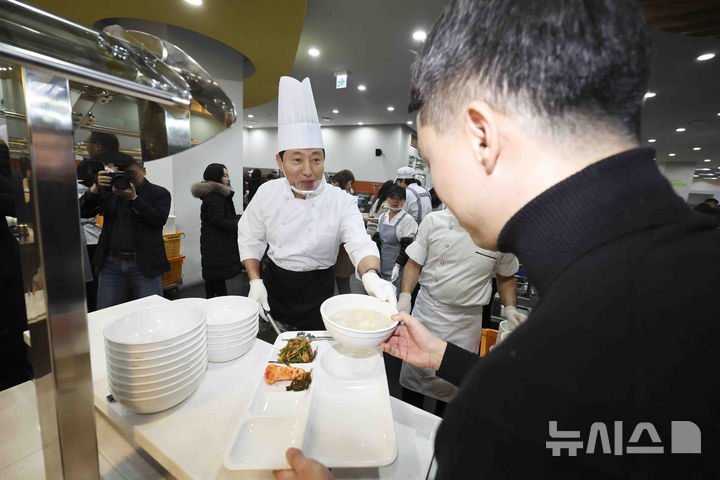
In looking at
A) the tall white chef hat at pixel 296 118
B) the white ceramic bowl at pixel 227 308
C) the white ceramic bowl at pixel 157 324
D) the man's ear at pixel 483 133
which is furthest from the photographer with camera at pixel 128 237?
the man's ear at pixel 483 133

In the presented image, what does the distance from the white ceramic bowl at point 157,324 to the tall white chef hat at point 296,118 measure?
128 cm

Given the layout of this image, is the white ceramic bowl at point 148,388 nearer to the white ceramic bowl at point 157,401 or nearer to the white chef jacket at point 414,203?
the white ceramic bowl at point 157,401

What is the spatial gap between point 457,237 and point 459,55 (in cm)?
160

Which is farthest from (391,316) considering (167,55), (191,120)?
(167,55)

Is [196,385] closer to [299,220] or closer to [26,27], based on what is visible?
[26,27]

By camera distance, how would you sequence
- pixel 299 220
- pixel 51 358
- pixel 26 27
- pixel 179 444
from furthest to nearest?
pixel 299 220, pixel 179 444, pixel 51 358, pixel 26 27

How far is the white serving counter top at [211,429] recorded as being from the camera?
2.57 feet

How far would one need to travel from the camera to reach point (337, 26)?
14.3 ft

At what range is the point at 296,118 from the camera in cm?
206

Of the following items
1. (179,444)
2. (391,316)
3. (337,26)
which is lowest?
(179,444)

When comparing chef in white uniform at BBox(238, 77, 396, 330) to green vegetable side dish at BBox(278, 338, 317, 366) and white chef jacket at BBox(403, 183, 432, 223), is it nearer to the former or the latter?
green vegetable side dish at BBox(278, 338, 317, 366)

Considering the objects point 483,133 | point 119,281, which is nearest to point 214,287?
point 119,281

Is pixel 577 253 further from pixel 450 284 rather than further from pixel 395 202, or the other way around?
pixel 395 202

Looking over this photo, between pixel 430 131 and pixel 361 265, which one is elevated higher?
pixel 430 131
